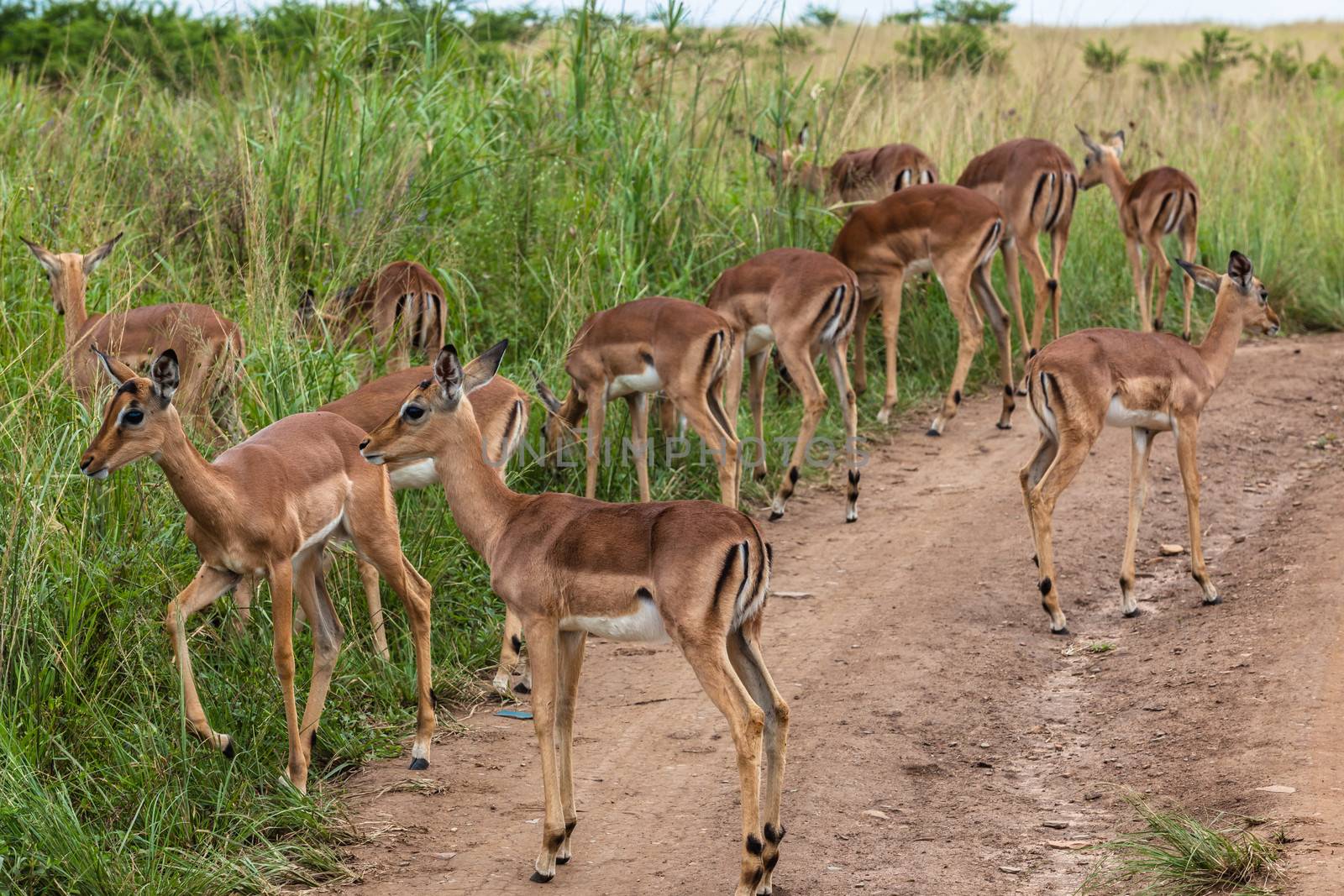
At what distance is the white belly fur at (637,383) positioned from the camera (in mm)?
7219

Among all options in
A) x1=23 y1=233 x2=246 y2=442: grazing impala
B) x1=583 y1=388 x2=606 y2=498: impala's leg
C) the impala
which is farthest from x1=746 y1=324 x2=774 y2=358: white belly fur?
x1=23 y1=233 x2=246 y2=442: grazing impala

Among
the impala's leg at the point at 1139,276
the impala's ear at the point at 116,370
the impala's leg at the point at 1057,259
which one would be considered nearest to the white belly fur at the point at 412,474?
the impala's ear at the point at 116,370

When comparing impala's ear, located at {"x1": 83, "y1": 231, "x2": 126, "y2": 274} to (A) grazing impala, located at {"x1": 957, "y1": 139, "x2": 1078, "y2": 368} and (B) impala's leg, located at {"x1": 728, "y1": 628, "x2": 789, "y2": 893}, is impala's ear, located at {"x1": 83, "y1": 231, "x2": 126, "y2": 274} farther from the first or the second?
(A) grazing impala, located at {"x1": 957, "y1": 139, "x2": 1078, "y2": 368}

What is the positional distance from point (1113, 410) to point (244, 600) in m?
3.79

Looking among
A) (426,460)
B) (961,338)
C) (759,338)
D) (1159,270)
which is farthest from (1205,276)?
(426,460)

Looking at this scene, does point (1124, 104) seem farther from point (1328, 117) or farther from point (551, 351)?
point (551, 351)

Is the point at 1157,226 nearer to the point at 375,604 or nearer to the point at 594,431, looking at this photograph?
the point at 594,431

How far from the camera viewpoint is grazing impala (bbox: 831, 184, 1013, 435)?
29.8ft

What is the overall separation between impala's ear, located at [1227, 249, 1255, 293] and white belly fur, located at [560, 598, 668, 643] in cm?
430

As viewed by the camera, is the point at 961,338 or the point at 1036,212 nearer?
the point at 961,338

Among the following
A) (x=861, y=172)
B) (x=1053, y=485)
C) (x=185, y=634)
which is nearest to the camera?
(x=185, y=634)

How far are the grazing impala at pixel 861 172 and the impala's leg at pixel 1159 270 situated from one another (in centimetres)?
162

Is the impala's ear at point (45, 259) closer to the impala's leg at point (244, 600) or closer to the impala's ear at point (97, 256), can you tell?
the impala's ear at point (97, 256)

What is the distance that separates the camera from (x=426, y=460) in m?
5.62
